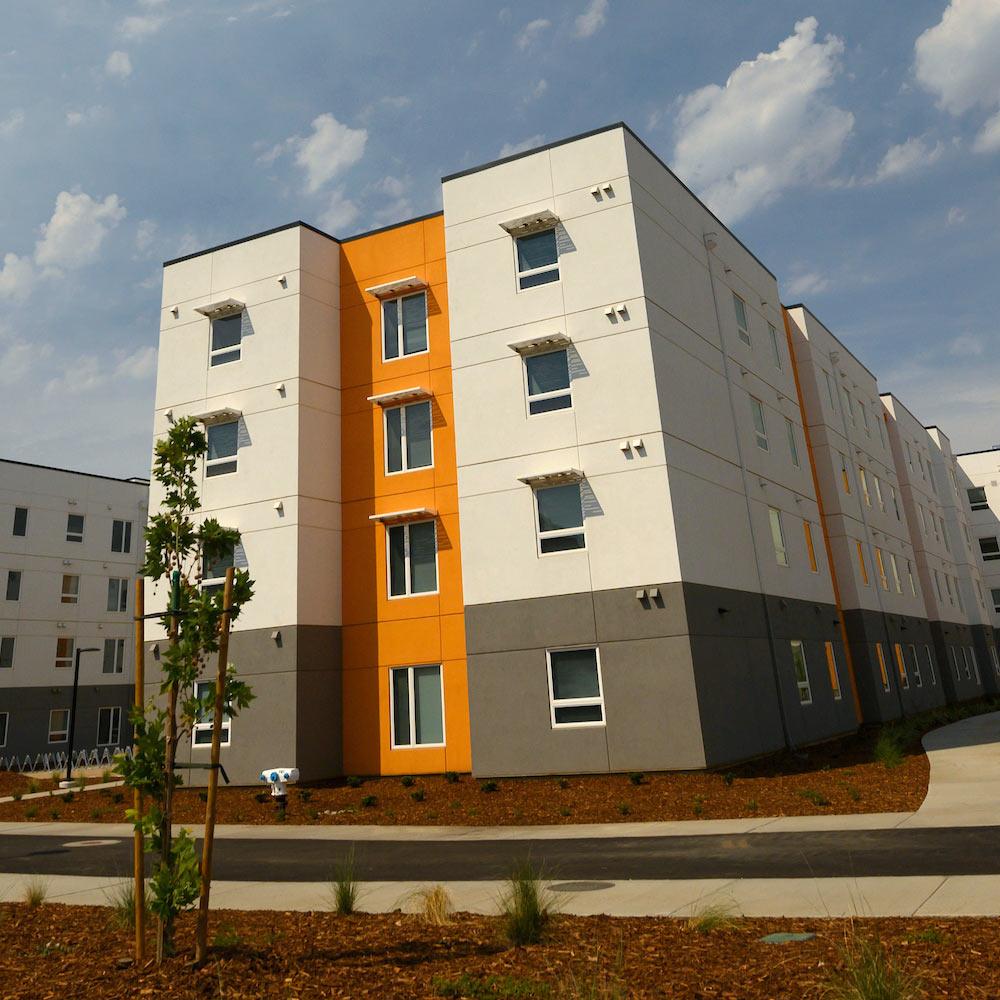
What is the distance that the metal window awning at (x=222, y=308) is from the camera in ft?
77.3

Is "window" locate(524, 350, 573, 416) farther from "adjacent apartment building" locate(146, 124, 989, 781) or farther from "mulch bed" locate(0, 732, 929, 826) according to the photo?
"mulch bed" locate(0, 732, 929, 826)

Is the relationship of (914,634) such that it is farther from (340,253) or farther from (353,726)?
(340,253)

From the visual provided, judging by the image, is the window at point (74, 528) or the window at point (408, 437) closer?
the window at point (408, 437)

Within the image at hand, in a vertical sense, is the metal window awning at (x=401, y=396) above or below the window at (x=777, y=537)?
above

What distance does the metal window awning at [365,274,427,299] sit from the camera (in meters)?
22.7

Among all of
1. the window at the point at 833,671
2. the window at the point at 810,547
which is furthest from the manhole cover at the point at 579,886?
the window at the point at 810,547

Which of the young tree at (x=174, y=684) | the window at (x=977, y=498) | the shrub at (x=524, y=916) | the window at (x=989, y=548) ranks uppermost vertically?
the window at (x=977, y=498)

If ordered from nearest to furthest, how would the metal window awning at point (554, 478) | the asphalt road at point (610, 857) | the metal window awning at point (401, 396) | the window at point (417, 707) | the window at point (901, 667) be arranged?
the asphalt road at point (610, 857)
the metal window awning at point (554, 478)
the window at point (417, 707)
the metal window awning at point (401, 396)
the window at point (901, 667)

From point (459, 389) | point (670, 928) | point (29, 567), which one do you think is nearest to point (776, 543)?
point (459, 389)

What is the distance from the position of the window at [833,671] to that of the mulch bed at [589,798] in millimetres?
4684

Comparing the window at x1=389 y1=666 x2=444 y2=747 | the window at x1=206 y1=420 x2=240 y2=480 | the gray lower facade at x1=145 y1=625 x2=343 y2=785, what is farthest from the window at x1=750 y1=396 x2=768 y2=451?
the window at x1=206 y1=420 x2=240 y2=480

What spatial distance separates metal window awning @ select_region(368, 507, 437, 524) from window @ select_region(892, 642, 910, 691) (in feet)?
64.2

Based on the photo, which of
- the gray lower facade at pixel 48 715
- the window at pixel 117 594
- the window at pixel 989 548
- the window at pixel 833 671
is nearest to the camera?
the window at pixel 833 671

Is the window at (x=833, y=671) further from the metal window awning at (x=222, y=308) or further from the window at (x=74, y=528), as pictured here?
the window at (x=74, y=528)
